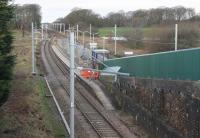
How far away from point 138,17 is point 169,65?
78100mm

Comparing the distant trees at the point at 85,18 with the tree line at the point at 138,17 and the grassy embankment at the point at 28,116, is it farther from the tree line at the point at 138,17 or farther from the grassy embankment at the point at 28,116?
the grassy embankment at the point at 28,116

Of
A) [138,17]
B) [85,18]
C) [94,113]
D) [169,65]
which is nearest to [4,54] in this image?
[169,65]

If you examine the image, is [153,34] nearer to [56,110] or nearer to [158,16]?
[158,16]

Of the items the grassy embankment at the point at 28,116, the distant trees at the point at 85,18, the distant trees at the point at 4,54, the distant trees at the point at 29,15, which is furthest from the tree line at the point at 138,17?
the distant trees at the point at 4,54

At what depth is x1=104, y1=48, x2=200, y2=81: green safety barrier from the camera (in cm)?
2740

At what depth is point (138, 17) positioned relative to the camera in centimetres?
10938

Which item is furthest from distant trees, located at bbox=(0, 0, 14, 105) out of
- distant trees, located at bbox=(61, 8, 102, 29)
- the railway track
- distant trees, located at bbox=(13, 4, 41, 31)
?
distant trees, located at bbox=(13, 4, 41, 31)

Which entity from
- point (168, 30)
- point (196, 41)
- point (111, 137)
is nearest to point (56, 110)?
point (111, 137)

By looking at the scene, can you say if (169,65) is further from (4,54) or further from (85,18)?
(85,18)

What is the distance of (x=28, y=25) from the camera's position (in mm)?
144625

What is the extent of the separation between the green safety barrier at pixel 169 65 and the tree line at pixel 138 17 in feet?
137

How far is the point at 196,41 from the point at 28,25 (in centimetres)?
9285

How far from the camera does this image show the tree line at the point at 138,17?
304 ft

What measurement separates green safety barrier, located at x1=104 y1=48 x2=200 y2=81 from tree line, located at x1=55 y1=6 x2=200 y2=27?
41.8m
